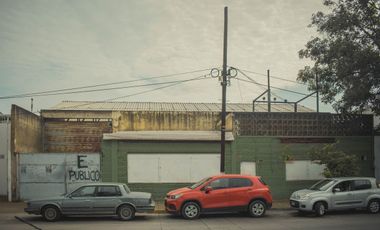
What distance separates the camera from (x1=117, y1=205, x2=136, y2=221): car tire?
15938 mm

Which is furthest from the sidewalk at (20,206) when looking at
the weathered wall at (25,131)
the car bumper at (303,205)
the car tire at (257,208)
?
the car tire at (257,208)

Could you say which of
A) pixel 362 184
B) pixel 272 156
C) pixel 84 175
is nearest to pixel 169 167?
pixel 84 175

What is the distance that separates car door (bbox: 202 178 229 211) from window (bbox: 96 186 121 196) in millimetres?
3289

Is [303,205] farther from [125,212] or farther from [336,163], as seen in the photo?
[125,212]

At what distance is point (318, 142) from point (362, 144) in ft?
8.60

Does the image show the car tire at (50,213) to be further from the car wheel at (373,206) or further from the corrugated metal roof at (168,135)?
the car wheel at (373,206)

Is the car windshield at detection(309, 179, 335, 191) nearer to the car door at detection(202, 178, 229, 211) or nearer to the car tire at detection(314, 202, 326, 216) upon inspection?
the car tire at detection(314, 202, 326, 216)

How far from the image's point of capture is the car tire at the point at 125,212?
15.9 m

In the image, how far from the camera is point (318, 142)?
23453 millimetres

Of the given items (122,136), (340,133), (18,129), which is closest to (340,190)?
(340,133)

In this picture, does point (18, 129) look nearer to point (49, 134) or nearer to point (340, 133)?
point (49, 134)

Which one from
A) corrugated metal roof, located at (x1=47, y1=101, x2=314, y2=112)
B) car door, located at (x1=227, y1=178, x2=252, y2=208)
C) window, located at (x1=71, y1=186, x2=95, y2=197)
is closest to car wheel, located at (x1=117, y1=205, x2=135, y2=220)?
window, located at (x1=71, y1=186, x2=95, y2=197)

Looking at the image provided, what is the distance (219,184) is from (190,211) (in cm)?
155

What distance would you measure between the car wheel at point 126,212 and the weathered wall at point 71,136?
9180mm
